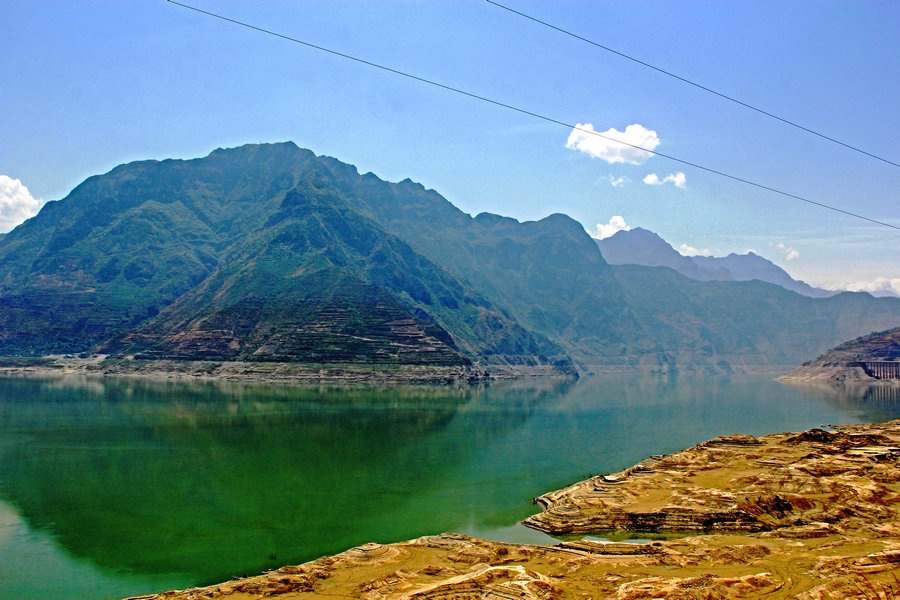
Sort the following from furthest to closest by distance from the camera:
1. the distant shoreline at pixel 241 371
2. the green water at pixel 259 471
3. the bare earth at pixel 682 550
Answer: the distant shoreline at pixel 241 371 < the green water at pixel 259 471 < the bare earth at pixel 682 550

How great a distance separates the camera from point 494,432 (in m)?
84.8

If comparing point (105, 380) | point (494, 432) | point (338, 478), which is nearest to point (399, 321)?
point (105, 380)

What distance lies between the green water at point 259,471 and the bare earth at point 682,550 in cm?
529

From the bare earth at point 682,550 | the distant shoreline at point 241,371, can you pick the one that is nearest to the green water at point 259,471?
the bare earth at point 682,550

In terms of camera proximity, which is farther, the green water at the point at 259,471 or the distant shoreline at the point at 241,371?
the distant shoreline at the point at 241,371

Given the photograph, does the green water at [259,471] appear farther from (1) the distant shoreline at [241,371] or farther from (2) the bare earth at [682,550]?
(1) the distant shoreline at [241,371]

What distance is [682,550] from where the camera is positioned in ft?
92.5

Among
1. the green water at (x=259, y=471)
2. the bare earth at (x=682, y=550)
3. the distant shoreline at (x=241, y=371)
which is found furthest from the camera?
the distant shoreline at (x=241, y=371)

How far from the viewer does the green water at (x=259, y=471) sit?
32438mm

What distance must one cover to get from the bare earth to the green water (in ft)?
17.4

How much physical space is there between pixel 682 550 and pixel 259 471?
3516 centimetres

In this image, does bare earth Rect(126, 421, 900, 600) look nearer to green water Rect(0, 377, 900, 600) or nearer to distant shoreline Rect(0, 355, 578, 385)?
green water Rect(0, 377, 900, 600)

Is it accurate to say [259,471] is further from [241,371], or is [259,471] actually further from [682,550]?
[241,371]

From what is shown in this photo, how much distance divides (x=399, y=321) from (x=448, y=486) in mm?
129170
